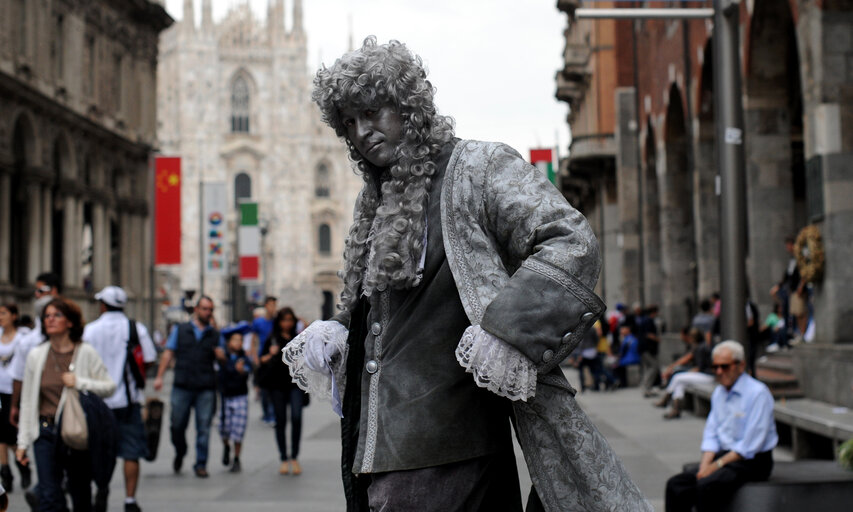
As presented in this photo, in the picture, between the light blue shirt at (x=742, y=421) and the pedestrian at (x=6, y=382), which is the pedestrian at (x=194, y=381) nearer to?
the pedestrian at (x=6, y=382)

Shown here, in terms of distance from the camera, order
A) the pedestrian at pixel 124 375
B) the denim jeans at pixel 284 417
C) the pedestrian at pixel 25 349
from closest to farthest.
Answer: the pedestrian at pixel 124 375 → the pedestrian at pixel 25 349 → the denim jeans at pixel 284 417

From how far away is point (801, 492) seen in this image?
21.3 feet

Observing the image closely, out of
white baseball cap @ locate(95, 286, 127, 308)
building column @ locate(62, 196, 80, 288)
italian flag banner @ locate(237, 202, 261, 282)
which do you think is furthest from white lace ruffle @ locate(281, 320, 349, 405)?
building column @ locate(62, 196, 80, 288)

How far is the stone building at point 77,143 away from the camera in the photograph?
33.4 m

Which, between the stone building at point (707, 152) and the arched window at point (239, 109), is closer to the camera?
the stone building at point (707, 152)

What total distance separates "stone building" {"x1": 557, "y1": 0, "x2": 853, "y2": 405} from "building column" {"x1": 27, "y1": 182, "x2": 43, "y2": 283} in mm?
16599

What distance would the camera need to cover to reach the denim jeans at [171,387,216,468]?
12.2 meters


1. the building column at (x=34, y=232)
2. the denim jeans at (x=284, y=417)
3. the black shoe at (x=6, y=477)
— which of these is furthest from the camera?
the building column at (x=34, y=232)

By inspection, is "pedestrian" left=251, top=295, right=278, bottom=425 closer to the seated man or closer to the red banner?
the seated man

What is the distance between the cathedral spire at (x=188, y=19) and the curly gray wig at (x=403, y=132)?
336ft

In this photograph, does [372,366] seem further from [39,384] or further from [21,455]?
[21,455]

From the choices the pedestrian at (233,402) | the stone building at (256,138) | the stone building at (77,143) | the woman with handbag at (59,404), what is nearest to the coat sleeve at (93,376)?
the woman with handbag at (59,404)

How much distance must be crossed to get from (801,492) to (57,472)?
4.66 metres

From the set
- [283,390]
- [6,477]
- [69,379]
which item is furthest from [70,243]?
[69,379]
